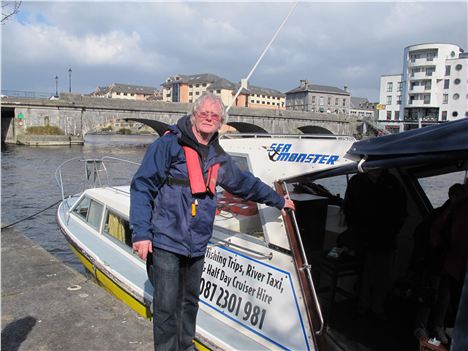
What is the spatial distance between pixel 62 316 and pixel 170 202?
99.9 inches

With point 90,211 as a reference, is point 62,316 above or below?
below

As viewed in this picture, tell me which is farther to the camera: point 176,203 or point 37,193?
point 37,193

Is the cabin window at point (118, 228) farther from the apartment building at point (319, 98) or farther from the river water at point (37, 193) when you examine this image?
the apartment building at point (319, 98)

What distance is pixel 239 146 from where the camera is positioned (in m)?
4.45

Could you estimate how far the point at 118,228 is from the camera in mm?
6016

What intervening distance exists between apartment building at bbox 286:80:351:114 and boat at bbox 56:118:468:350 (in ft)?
362

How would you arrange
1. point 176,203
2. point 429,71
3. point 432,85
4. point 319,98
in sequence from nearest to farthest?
point 176,203 → point 432,85 → point 429,71 → point 319,98

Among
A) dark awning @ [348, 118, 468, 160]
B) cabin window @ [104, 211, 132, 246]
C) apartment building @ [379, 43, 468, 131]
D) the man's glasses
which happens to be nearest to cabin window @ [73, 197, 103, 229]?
cabin window @ [104, 211, 132, 246]

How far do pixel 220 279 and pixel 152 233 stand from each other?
5.55ft

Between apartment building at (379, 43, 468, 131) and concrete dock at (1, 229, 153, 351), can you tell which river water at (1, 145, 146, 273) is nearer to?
concrete dock at (1, 229, 153, 351)

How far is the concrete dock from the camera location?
3795mm

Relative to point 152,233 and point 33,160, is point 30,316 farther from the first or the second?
point 33,160

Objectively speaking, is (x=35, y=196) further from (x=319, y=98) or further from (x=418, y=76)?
(x=319, y=98)

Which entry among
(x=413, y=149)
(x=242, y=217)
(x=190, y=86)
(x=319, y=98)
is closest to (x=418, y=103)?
(x=319, y=98)
